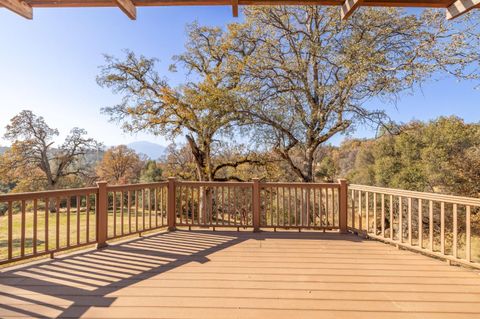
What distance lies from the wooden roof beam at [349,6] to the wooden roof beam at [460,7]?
2.81ft

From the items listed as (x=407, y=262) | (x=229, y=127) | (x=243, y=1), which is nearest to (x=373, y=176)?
(x=229, y=127)

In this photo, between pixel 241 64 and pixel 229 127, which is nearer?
pixel 241 64

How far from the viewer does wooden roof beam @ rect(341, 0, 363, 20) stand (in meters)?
2.14

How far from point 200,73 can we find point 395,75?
6742mm

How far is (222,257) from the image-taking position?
3396 millimetres

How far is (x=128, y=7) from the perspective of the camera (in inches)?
89.1

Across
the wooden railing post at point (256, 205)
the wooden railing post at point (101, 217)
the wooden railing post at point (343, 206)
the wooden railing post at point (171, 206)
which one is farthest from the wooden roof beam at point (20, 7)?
the wooden railing post at point (343, 206)

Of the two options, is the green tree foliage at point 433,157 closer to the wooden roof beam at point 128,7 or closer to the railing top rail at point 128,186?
the railing top rail at point 128,186

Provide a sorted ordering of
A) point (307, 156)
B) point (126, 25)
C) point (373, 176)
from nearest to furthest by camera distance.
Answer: point (307, 156) < point (126, 25) < point (373, 176)

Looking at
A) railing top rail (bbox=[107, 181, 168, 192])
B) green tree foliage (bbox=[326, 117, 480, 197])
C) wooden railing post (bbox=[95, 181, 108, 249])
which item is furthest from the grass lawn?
green tree foliage (bbox=[326, 117, 480, 197])

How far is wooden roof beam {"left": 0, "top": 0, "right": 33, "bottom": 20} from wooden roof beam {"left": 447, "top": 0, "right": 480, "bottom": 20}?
146 inches

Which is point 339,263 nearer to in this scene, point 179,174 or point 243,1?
point 243,1

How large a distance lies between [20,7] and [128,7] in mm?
917

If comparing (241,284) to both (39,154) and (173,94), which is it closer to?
(173,94)
